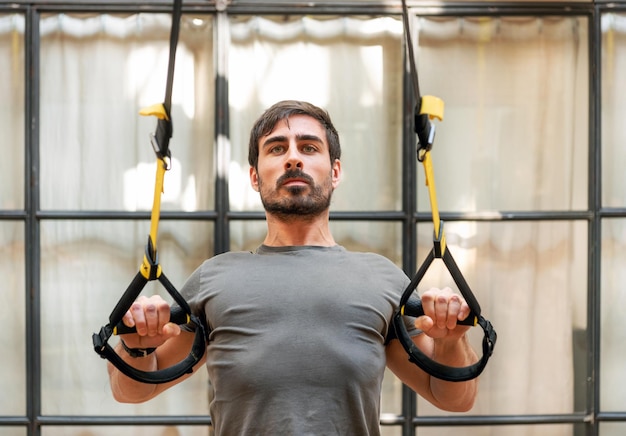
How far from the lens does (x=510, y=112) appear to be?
3576 millimetres

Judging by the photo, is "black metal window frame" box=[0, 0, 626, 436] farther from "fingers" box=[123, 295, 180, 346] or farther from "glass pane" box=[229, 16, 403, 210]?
"fingers" box=[123, 295, 180, 346]

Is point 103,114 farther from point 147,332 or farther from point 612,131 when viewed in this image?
point 612,131

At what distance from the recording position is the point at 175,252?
11.6ft

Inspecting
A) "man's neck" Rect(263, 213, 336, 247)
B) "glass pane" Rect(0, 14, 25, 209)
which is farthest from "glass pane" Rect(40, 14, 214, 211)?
"man's neck" Rect(263, 213, 336, 247)

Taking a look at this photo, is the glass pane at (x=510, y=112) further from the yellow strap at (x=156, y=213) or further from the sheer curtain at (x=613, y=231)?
the yellow strap at (x=156, y=213)

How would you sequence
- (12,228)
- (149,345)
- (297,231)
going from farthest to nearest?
(12,228)
(297,231)
(149,345)

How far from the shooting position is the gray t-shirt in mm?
1787

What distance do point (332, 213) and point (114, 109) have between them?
Result: 3.88 ft

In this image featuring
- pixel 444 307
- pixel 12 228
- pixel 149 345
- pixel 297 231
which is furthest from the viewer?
pixel 12 228

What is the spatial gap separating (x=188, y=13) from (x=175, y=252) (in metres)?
1.16

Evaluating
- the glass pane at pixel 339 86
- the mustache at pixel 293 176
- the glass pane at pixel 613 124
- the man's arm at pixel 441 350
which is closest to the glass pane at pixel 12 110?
the glass pane at pixel 339 86

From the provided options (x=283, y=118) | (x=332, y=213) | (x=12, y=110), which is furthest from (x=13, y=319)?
(x=283, y=118)

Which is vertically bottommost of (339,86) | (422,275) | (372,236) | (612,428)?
(612,428)

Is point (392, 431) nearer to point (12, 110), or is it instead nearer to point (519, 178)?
point (519, 178)
